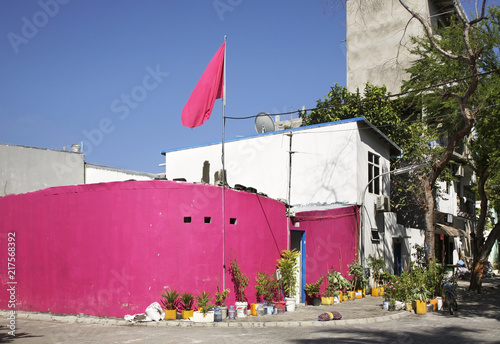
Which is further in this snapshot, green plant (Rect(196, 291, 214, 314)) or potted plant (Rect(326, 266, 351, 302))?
potted plant (Rect(326, 266, 351, 302))

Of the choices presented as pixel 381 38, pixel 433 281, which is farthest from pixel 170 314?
pixel 381 38

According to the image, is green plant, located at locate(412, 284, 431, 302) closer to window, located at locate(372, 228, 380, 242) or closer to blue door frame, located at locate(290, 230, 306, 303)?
blue door frame, located at locate(290, 230, 306, 303)

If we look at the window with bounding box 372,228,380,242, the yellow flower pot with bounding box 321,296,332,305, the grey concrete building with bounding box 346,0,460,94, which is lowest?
the yellow flower pot with bounding box 321,296,332,305

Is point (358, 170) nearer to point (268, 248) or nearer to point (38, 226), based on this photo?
point (268, 248)

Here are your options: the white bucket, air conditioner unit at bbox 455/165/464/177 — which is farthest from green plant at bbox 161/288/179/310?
air conditioner unit at bbox 455/165/464/177

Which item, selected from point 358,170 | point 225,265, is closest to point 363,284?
point 358,170

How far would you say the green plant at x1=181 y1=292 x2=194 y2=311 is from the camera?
43.2 ft

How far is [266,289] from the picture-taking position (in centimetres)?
1543

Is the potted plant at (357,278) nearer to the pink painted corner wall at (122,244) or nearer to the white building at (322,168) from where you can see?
the white building at (322,168)

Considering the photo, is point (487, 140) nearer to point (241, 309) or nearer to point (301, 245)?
point (301, 245)

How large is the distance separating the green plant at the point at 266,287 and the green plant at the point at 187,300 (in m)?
2.55

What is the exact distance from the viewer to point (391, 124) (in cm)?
2955

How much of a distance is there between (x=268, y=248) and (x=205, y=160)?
10532mm

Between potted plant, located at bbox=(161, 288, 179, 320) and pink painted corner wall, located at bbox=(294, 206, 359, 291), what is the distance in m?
7.02
